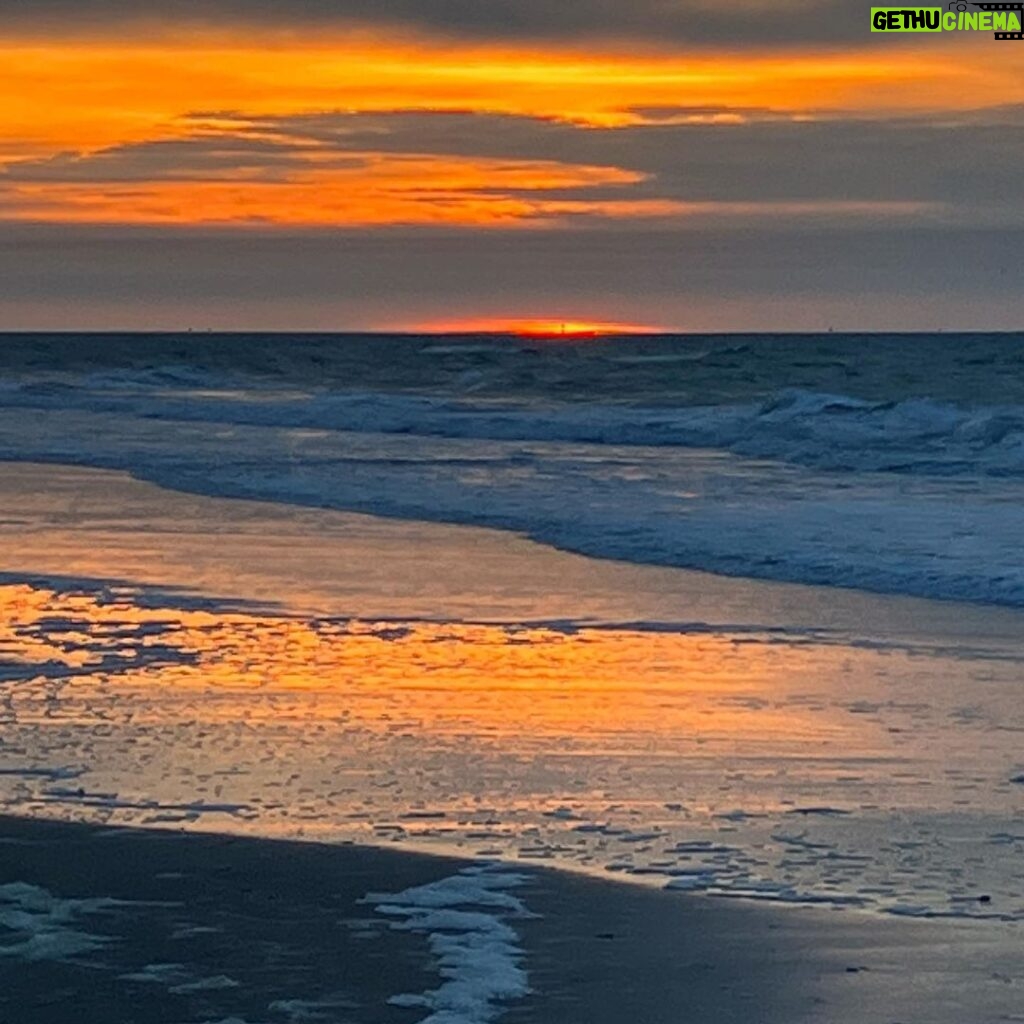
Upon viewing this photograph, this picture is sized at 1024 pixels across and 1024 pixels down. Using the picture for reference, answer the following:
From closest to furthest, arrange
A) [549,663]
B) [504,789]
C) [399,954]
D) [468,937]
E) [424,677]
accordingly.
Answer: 1. [399,954]
2. [468,937]
3. [504,789]
4. [424,677]
5. [549,663]

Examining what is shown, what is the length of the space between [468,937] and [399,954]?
0.25m

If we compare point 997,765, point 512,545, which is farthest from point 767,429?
point 997,765

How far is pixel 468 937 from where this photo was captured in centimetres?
560

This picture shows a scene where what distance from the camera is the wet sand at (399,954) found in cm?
496

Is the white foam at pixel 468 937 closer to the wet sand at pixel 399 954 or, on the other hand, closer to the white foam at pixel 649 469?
the wet sand at pixel 399 954

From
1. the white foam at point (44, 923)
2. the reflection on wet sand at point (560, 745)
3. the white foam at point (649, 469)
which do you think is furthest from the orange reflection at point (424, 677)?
the white foam at point (649, 469)

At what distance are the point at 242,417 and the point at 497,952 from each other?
3603 centimetres

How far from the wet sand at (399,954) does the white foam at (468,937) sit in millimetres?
44

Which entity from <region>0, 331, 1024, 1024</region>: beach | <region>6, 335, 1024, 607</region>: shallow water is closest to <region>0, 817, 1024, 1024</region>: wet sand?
<region>0, 331, 1024, 1024</region>: beach

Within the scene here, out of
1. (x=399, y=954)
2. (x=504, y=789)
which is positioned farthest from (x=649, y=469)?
(x=399, y=954)

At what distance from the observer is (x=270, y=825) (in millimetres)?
6734

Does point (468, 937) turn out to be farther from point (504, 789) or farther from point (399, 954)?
point (504, 789)

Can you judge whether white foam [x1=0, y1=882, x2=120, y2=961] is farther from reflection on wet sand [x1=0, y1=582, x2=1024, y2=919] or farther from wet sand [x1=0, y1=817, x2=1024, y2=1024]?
reflection on wet sand [x1=0, y1=582, x2=1024, y2=919]

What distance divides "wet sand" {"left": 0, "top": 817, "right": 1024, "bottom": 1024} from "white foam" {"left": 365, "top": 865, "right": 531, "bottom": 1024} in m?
0.04
